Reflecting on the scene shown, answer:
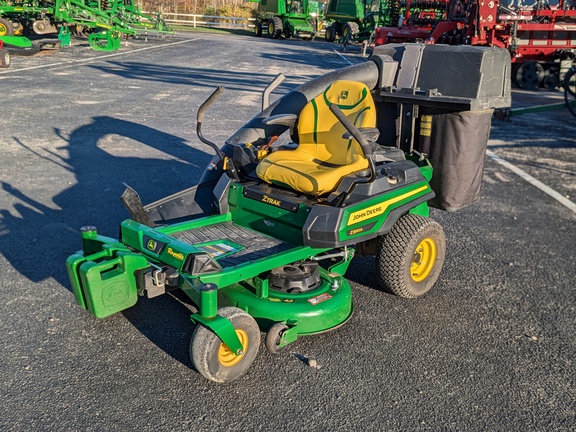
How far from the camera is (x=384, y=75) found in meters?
5.06

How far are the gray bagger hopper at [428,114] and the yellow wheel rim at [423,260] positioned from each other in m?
0.65

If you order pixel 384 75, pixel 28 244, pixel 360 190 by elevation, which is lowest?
pixel 28 244

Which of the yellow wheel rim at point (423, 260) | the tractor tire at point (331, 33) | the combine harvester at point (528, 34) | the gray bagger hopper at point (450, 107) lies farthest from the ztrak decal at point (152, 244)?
the tractor tire at point (331, 33)

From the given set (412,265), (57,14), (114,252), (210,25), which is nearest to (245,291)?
(114,252)

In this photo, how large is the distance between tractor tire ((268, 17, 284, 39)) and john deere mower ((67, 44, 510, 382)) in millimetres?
30359

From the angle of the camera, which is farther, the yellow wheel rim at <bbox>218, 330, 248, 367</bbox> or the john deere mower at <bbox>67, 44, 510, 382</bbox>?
the john deere mower at <bbox>67, 44, 510, 382</bbox>

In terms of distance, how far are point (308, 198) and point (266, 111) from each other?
1.44 m

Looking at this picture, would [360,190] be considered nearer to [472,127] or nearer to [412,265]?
[412,265]

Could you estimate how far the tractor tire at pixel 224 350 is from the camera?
307cm

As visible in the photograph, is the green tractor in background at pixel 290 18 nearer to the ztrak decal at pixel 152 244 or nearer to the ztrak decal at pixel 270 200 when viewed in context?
the ztrak decal at pixel 270 200

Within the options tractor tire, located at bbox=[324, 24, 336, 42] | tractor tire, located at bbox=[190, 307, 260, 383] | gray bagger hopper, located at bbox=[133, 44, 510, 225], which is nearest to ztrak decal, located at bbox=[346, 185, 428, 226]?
gray bagger hopper, located at bbox=[133, 44, 510, 225]

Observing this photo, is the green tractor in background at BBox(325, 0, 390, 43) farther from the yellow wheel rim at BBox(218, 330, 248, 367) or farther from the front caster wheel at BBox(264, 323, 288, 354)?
the yellow wheel rim at BBox(218, 330, 248, 367)

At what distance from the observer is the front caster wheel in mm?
3373

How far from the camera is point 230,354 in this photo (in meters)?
3.25
